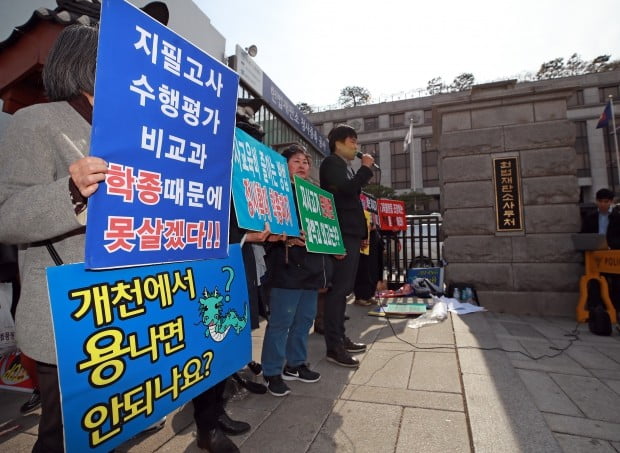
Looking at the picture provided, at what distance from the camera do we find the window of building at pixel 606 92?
108 feet

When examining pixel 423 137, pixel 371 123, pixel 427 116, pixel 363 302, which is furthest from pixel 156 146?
pixel 371 123

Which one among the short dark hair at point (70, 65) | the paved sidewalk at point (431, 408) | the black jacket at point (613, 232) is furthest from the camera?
the black jacket at point (613, 232)

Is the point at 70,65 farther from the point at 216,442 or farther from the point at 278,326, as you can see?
the point at 278,326

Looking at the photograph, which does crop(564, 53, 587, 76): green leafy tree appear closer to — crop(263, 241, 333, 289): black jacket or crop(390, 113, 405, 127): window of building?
crop(390, 113, 405, 127): window of building

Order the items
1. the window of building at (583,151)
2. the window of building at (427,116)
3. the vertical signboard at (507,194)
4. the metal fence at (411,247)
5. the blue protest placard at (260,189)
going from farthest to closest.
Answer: the window of building at (427,116) < the window of building at (583,151) < the metal fence at (411,247) < the vertical signboard at (507,194) < the blue protest placard at (260,189)

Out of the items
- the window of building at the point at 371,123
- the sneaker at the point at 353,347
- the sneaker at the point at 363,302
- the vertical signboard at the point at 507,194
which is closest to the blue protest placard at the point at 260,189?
the sneaker at the point at 353,347

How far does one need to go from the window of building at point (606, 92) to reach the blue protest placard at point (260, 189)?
44.0 m

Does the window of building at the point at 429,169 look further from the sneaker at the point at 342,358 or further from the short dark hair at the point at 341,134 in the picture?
the sneaker at the point at 342,358

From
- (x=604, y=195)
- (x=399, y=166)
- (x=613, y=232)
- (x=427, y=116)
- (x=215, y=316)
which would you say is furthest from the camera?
(x=399, y=166)

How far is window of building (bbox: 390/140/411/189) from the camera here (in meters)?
43.0

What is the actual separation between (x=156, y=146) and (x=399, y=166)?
44.8 metres

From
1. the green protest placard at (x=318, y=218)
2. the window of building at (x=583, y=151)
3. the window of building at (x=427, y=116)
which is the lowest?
the green protest placard at (x=318, y=218)

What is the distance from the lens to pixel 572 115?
33.8 m

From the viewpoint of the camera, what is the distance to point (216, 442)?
1.80m
